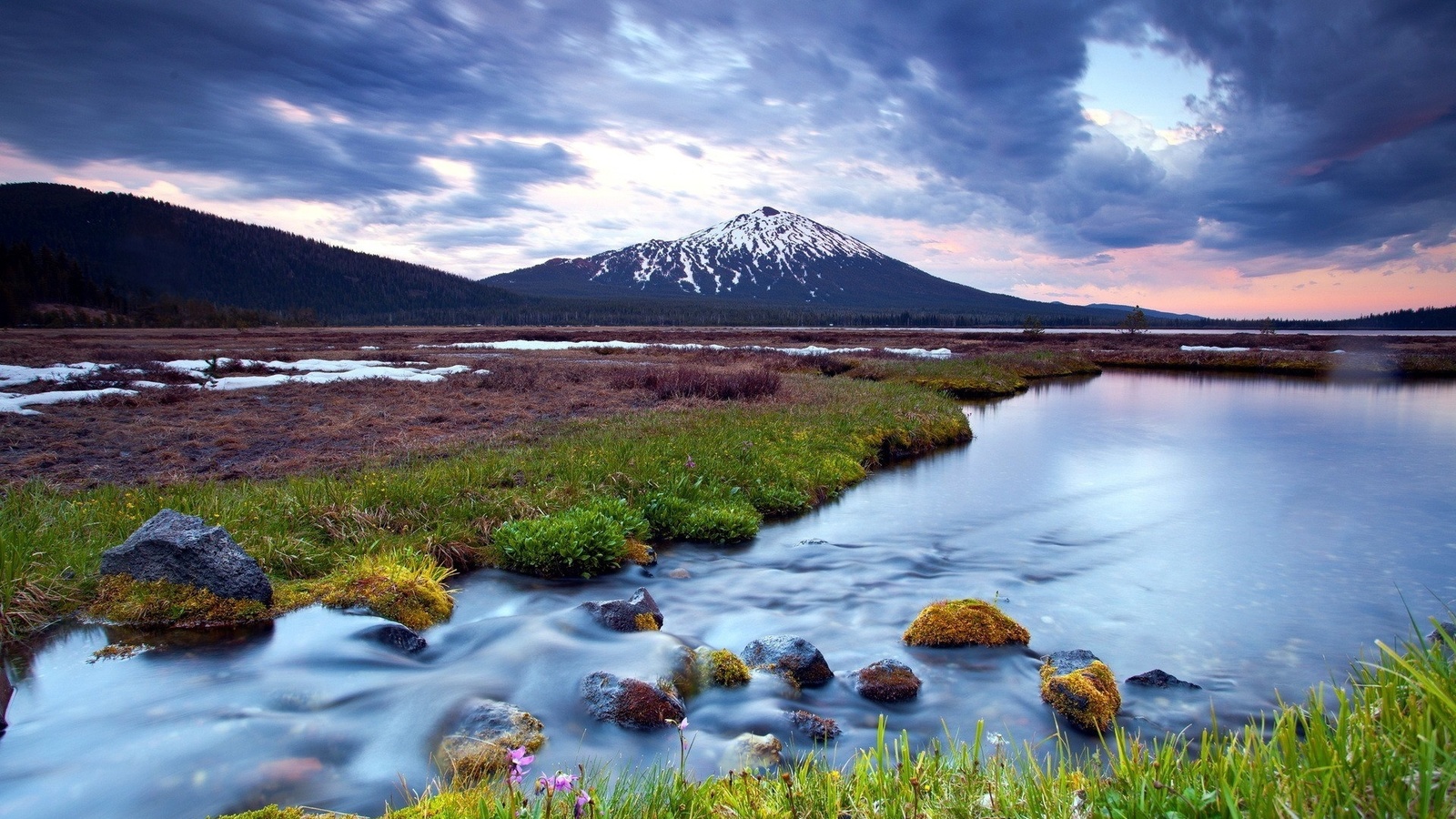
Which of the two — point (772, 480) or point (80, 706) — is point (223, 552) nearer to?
point (80, 706)

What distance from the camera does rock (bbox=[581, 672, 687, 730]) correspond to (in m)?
6.00

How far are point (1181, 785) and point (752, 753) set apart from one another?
125 inches

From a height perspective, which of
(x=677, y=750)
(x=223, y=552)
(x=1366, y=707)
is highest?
(x=1366, y=707)

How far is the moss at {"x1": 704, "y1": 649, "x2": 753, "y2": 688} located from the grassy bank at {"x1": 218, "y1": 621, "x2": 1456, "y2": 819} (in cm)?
292

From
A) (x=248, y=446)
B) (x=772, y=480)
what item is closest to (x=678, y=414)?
(x=772, y=480)

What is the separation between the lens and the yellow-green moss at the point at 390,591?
804 centimetres

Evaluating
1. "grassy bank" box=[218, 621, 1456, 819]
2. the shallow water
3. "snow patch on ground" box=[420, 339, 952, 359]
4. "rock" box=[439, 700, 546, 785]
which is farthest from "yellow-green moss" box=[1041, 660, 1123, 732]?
"snow patch on ground" box=[420, 339, 952, 359]

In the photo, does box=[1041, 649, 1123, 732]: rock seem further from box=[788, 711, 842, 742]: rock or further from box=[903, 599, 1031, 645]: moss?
box=[788, 711, 842, 742]: rock

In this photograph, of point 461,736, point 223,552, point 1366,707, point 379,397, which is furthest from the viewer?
point 379,397

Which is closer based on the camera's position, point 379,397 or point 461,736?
point 461,736

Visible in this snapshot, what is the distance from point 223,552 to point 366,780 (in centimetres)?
403

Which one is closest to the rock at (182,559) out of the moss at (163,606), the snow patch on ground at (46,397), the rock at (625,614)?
the moss at (163,606)

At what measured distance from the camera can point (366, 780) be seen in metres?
5.05

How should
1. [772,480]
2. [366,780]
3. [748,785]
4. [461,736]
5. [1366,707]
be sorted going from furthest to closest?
[772,480]
[461,736]
[366,780]
[748,785]
[1366,707]
